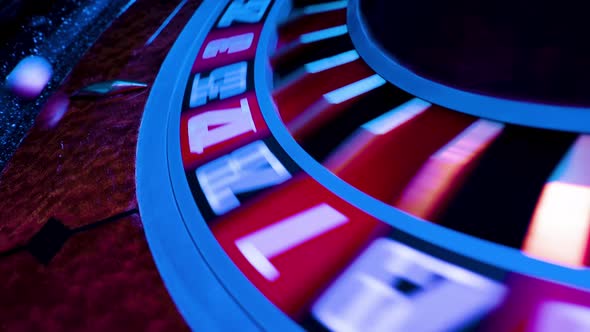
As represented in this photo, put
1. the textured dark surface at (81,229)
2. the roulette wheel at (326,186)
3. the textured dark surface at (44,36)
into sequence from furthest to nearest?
the textured dark surface at (44,36) < the textured dark surface at (81,229) < the roulette wheel at (326,186)

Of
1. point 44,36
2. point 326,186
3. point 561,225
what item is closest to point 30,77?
point 44,36

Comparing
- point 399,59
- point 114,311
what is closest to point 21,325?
point 114,311

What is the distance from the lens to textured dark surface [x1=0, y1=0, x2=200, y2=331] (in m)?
0.83

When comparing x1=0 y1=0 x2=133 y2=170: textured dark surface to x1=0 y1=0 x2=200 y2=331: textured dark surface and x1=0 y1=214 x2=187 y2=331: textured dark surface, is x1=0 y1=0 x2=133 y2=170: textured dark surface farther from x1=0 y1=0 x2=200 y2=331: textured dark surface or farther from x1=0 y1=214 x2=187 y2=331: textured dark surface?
x1=0 y1=214 x2=187 y2=331: textured dark surface

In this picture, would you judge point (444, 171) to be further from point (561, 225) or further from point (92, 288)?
point (92, 288)

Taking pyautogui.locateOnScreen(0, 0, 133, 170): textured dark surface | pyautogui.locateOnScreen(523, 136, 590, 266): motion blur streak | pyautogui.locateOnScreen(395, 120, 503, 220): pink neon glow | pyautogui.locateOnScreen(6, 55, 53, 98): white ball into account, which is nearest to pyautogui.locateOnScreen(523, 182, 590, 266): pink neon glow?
pyautogui.locateOnScreen(523, 136, 590, 266): motion blur streak

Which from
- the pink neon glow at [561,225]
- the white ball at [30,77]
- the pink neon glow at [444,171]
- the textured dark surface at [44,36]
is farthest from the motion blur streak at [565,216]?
the white ball at [30,77]

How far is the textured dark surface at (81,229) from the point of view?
826 mm

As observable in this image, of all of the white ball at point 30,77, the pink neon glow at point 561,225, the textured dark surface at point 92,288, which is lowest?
the textured dark surface at point 92,288

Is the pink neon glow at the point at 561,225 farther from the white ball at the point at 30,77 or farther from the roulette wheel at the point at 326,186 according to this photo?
the white ball at the point at 30,77

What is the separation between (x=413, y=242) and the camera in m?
0.78

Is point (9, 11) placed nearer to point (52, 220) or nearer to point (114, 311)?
point (52, 220)

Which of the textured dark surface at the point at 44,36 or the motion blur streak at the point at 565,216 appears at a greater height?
the textured dark surface at the point at 44,36

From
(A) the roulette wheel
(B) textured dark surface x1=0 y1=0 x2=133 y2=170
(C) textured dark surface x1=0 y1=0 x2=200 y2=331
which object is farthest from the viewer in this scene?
(B) textured dark surface x1=0 y1=0 x2=133 y2=170
